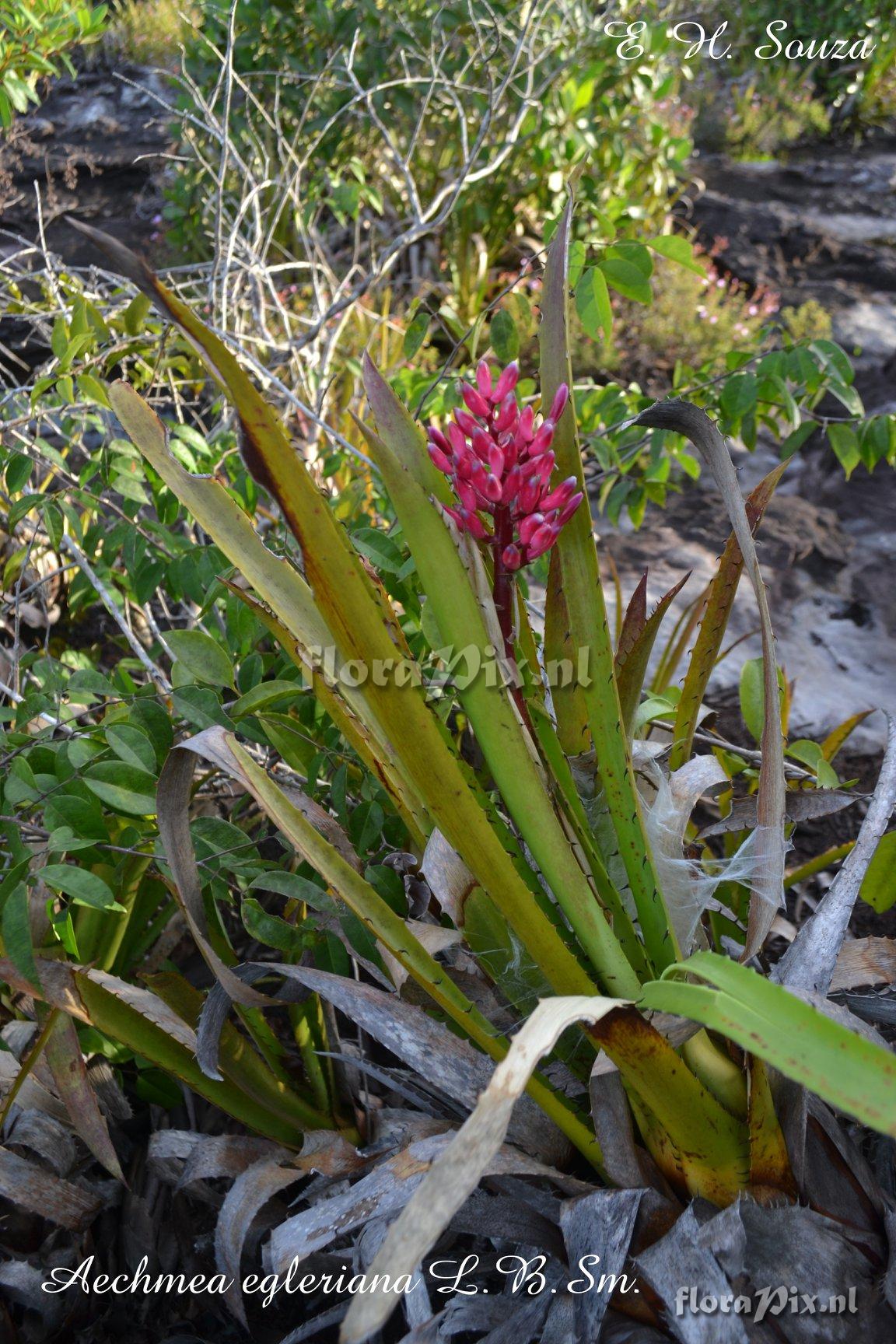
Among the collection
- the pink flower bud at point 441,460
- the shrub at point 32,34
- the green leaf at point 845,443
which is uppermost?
the shrub at point 32,34

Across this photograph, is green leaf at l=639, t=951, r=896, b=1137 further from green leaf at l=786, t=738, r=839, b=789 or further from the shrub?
the shrub

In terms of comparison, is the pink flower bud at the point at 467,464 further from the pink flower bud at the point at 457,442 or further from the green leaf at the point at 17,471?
the green leaf at the point at 17,471

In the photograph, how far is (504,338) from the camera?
4.55 feet

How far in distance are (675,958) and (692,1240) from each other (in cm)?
23

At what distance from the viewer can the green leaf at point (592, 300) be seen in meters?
1.31

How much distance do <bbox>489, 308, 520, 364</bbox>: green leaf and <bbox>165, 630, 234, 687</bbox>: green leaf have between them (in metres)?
0.66

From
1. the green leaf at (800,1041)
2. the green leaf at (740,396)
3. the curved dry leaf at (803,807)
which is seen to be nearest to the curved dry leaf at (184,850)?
the green leaf at (800,1041)

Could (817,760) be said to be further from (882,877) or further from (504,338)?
(504,338)

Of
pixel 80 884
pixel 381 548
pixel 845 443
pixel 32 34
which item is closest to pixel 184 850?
pixel 80 884

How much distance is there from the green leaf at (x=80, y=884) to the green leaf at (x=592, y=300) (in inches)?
38.5

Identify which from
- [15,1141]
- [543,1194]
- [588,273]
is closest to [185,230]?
[588,273]

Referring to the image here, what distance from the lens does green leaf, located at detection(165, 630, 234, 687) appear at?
1032 mm

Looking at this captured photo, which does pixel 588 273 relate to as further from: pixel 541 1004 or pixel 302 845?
pixel 541 1004

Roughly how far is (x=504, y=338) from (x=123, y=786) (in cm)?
87
